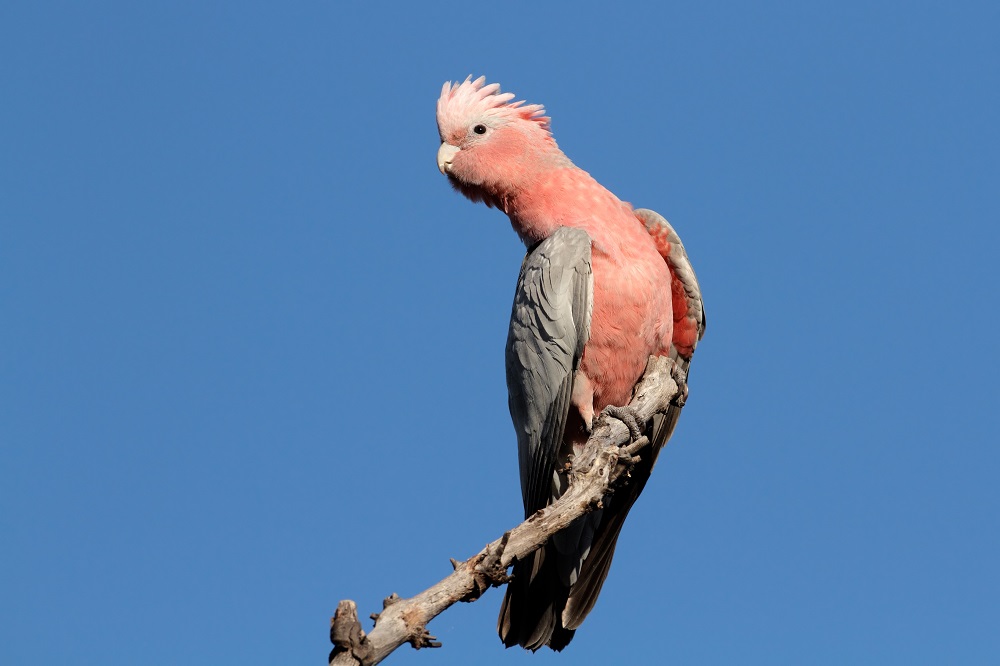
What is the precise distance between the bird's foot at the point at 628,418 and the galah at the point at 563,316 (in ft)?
1.65

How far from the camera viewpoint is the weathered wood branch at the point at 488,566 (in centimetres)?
502

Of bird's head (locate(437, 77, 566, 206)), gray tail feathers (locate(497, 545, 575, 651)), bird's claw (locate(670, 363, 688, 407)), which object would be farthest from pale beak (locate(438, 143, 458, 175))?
gray tail feathers (locate(497, 545, 575, 651))

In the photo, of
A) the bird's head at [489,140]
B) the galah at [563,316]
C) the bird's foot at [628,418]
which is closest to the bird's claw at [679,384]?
the galah at [563,316]

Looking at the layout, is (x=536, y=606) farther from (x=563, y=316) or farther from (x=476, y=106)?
(x=476, y=106)

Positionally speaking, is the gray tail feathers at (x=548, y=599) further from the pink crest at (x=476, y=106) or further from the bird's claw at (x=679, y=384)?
the pink crest at (x=476, y=106)

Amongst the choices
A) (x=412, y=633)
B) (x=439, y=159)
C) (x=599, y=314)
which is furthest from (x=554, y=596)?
(x=439, y=159)

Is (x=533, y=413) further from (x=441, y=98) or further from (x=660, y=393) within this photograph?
(x=441, y=98)

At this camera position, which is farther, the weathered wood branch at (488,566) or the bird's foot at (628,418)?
the bird's foot at (628,418)

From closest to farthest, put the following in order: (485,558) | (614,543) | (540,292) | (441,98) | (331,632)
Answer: (331,632) → (485,558) → (540,292) → (614,543) → (441,98)

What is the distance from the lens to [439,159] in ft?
30.3

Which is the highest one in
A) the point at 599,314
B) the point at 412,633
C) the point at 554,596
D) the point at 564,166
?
the point at 564,166

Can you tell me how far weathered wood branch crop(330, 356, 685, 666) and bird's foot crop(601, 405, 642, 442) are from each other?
0.03m

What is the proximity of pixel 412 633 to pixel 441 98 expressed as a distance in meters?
5.61

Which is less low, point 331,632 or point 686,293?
A: point 686,293
